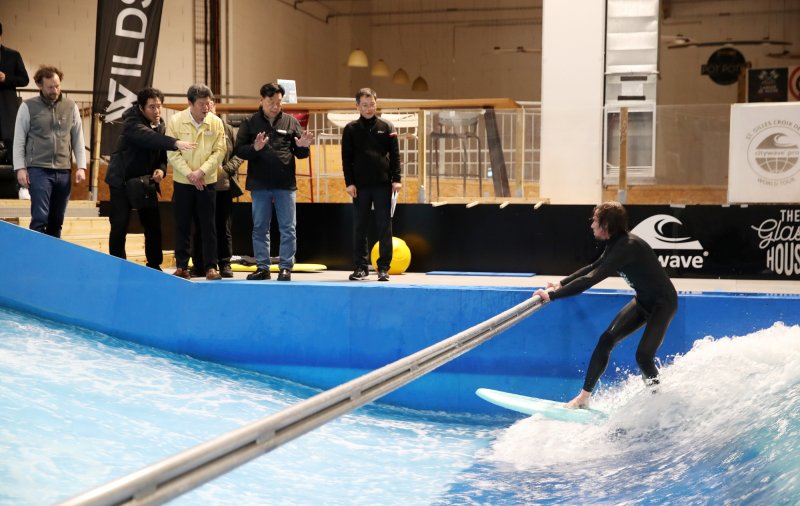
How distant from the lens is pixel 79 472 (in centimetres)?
479

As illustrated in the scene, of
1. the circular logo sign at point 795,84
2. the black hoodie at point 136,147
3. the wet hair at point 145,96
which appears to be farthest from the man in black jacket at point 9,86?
the circular logo sign at point 795,84

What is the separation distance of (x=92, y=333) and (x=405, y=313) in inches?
104

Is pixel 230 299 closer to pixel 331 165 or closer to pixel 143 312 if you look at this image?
pixel 143 312

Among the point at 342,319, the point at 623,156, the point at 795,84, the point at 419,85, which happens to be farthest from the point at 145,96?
the point at 795,84

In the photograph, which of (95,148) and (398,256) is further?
(95,148)

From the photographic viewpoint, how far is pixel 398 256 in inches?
358

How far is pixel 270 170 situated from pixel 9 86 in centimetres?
339

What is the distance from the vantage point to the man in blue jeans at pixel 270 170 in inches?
307

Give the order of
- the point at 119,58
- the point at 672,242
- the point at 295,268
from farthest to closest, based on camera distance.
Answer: the point at 119,58
the point at 295,268
the point at 672,242

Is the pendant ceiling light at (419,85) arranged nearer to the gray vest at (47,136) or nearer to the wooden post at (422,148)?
the wooden post at (422,148)

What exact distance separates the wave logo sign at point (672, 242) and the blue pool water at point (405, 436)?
7.81 ft

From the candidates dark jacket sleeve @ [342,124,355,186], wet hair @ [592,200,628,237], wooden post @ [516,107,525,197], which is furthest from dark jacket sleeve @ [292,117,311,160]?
wet hair @ [592,200,628,237]

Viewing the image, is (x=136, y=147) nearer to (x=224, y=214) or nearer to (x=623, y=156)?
(x=224, y=214)

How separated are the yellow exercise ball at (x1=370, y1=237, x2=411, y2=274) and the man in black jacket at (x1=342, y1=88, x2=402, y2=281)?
0.85 meters
